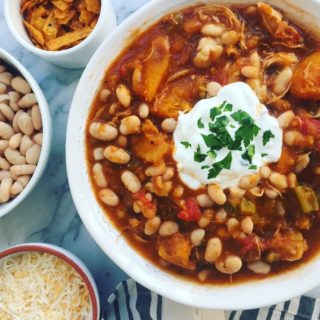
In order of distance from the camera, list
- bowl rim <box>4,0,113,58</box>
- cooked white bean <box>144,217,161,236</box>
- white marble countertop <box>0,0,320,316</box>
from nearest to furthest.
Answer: cooked white bean <box>144,217,161,236</box> < bowl rim <box>4,0,113,58</box> < white marble countertop <box>0,0,320,316</box>

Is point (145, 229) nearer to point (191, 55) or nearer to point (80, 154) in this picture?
point (80, 154)

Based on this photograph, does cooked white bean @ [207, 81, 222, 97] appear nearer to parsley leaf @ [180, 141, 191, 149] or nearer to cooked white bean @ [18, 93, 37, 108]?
parsley leaf @ [180, 141, 191, 149]

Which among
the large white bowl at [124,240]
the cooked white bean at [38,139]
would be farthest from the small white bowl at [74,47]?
the cooked white bean at [38,139]

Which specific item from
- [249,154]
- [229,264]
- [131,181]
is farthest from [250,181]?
[131,181]

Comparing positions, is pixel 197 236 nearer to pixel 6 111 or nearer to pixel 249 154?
pixel 249 154

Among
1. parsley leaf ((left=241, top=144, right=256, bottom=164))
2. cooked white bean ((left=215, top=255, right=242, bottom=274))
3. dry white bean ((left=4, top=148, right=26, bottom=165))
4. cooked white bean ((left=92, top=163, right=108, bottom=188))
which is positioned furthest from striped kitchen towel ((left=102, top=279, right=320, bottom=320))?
parsley leaf ((left=241, top=144, right=256, bottom=164))

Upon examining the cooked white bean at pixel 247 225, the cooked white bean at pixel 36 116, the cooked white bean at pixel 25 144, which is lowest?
the cooked white bean at pixel 25 144

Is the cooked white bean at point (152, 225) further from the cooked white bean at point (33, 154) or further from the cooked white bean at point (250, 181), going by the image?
the cooked white bean at point (33, 154)
